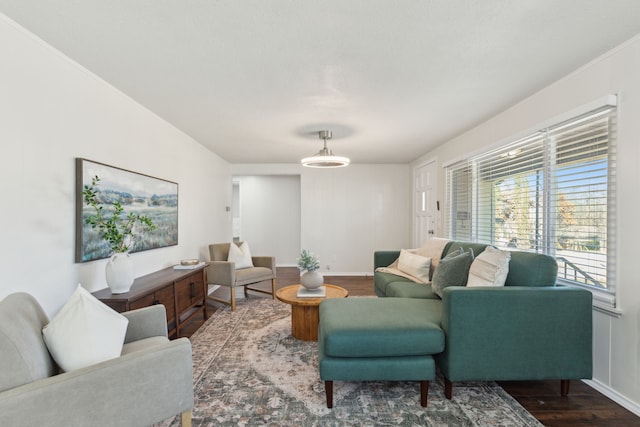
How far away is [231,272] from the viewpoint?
381 cm

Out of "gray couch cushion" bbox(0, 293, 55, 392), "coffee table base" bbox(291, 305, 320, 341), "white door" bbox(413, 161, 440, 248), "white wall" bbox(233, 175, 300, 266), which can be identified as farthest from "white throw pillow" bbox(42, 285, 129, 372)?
"white wall" bbox(233, 175, 300, 266)

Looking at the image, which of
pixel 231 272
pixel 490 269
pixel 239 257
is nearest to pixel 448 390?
pixel 490 269

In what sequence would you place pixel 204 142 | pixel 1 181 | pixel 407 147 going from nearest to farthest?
pixel 1 181, pixel 204 142, pixel 407 147

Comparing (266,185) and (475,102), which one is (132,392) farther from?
(266,185)

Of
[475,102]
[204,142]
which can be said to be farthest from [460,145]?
[204,142]

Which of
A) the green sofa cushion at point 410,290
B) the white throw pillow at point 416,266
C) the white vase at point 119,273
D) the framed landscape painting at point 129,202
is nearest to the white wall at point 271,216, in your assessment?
Answer: the framed landscape painting at point 129,202

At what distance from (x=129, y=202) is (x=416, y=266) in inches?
116

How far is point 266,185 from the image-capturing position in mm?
7512

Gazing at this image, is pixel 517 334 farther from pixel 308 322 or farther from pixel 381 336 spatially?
pixel 308 322

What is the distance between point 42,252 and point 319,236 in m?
4.61

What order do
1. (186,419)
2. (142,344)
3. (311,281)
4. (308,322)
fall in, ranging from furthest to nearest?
1. (311,281)
2. (308,322)
3. (142,344)
4. (186,419)

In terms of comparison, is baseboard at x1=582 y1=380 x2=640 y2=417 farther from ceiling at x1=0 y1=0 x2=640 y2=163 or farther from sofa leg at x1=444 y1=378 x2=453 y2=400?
ceiling at x1=0 y1=0 x2=640 y2=163

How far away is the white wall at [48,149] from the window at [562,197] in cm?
358

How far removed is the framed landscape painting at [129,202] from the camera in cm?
216
